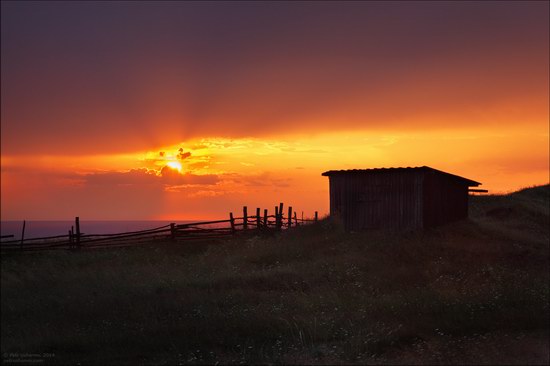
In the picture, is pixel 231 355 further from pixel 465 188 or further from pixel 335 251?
pixel 465 188

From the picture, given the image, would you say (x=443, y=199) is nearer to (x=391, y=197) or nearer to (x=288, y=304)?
(x=391, y=197)

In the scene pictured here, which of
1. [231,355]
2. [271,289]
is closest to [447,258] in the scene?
[271,289]

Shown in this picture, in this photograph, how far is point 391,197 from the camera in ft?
101

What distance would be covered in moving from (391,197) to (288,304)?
56.6ft

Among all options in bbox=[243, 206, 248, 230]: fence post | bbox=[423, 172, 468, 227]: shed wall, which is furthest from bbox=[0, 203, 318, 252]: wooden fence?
bbox=[423, 172, 468, 227]: shed wall

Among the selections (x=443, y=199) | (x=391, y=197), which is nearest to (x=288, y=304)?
(x=391, y=197)

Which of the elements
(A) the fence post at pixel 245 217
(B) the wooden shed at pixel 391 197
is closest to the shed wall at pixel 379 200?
(B) the wooden shed at pixel 391 197

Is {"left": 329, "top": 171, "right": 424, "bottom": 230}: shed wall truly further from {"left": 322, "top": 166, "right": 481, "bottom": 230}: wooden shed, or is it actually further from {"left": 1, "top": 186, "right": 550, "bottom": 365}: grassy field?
{"left": 1, "top": 186, "right": 550, "bottom": 365}: grassy field

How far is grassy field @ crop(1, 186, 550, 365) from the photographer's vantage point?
10938 mm

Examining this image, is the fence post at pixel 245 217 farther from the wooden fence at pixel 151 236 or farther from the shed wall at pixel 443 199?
the shed wall at pixel 443 199

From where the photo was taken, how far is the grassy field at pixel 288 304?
10.9 m

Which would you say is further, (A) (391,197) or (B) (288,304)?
(A) (391,197)

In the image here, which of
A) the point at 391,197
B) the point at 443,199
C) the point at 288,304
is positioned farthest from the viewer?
the point at 443,199

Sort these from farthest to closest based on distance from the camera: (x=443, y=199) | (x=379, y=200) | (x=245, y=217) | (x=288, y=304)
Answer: (x=245, y=217)
(x=443, y=199)
(x=379, y=200)
(x=288, y=304)
